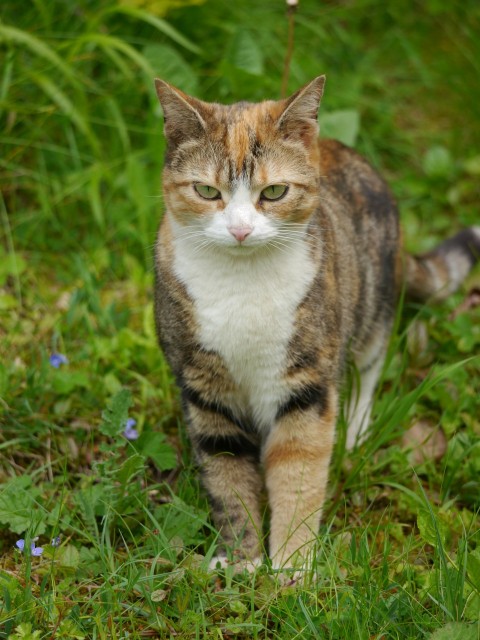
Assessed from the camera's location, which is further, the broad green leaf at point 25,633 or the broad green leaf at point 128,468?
the broad green leaf at point 128,468

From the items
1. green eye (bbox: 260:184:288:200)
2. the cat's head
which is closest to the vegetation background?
the cat's head

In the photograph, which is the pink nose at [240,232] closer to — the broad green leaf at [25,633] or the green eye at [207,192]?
the green eye at [207,192]

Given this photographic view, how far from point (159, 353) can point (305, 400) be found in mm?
967

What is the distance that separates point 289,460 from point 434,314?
1.39 m

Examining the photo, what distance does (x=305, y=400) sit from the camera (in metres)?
2.83

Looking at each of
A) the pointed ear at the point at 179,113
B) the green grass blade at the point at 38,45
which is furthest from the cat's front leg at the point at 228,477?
the green grass blade at the point at 38,45

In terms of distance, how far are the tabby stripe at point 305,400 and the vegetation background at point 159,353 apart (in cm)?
34

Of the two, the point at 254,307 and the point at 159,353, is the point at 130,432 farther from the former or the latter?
the point at 254,307

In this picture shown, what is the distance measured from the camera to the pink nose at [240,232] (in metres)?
2.51

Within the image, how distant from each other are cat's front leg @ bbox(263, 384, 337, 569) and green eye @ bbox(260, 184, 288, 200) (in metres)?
0.65

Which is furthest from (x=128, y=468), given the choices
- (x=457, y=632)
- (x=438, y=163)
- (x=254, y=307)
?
(x=438, y=163)

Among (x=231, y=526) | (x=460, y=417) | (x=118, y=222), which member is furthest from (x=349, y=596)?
(x=118, y=222)

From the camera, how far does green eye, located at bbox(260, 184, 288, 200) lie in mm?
2627

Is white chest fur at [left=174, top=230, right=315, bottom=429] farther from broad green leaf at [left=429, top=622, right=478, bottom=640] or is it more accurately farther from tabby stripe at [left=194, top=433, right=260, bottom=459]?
broad green leaf at [left=429, top=622, right=478, bottom=640]
